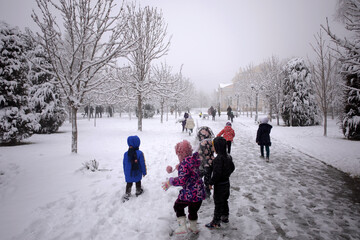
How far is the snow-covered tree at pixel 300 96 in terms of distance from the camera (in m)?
16.8

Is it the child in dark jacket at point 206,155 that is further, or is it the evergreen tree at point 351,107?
the evergreen tree at point 351,107

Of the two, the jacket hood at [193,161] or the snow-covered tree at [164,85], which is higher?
the snow-covered tree at [164,85]

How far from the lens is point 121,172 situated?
545cm

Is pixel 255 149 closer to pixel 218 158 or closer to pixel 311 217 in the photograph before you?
pixel 311 217

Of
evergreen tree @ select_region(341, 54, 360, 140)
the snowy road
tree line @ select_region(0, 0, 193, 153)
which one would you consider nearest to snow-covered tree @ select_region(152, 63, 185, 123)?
tree line @ select_region(0, 0, 193, 153)

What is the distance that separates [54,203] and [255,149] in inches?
324

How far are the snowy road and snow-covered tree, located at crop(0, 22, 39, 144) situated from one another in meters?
10.3

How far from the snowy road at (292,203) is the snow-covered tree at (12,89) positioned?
33.8 ft

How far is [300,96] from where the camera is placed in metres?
17.0

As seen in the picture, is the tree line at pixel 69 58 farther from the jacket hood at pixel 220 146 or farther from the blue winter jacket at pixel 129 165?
the jacket hood at pixel 220 146

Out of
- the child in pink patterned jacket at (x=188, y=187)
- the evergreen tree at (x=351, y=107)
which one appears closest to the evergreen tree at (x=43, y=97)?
the child in pink patterned jacket at (x=188, y=187)

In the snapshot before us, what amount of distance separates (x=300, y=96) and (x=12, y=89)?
73.7 feet

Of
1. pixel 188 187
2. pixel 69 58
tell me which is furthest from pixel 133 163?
pixel 69 58

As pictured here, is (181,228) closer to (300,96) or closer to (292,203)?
(292,203)
